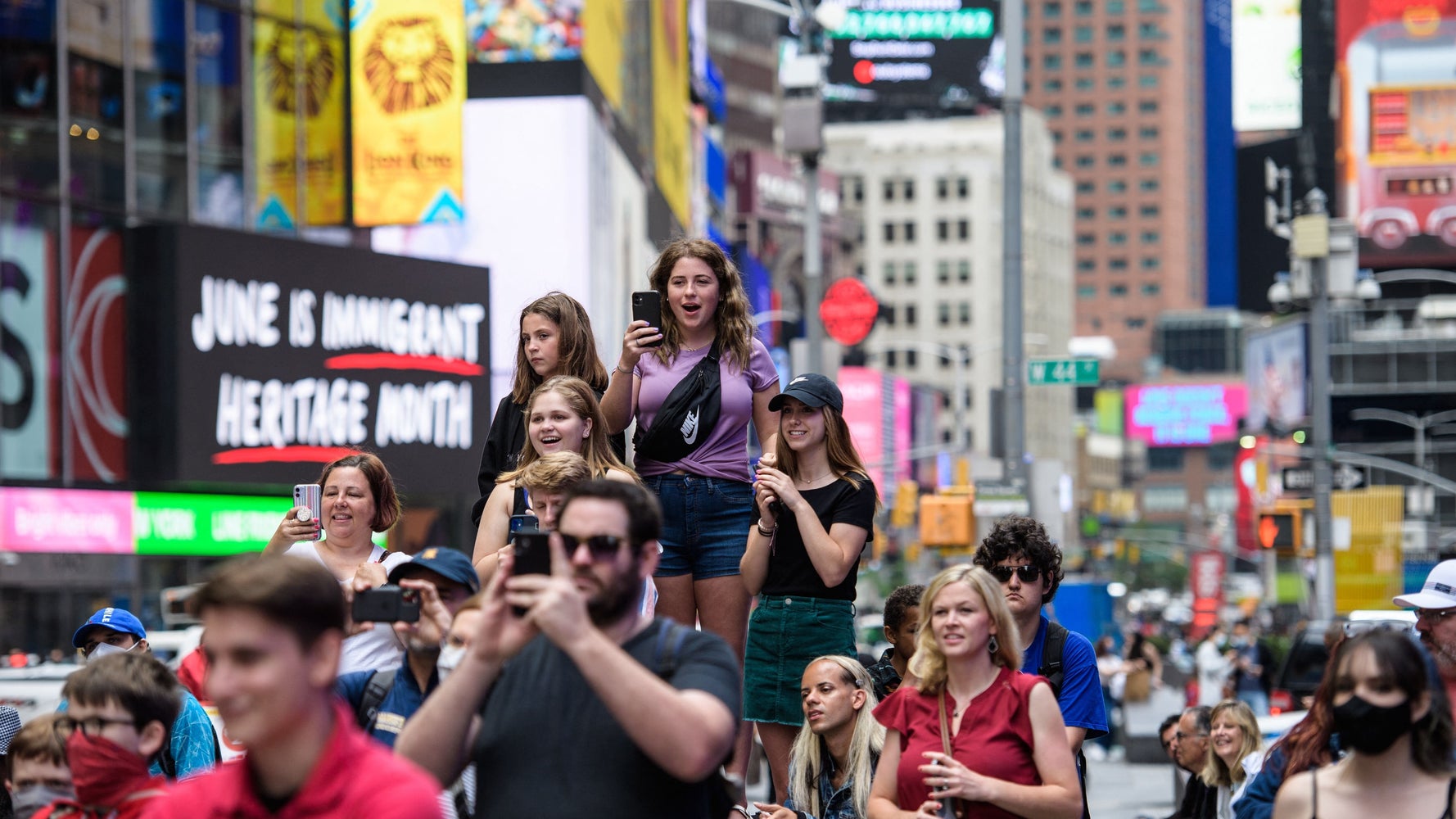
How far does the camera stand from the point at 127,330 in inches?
1068

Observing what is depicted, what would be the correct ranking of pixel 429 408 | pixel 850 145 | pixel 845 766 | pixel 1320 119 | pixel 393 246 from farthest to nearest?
pixel 850 145
pixel 1320 119
pixel 393 246
pixel 429 408
pixel 845 766

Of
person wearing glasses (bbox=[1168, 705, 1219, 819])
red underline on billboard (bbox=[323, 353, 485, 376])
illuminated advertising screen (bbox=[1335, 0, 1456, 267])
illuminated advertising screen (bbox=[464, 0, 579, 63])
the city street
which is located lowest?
the city street

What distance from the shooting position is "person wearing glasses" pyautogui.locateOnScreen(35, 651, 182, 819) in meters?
4.81

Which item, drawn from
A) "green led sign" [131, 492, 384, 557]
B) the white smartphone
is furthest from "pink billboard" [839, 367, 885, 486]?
the white smartphone

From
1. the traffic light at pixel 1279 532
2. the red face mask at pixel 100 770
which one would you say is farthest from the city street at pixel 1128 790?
the red face mask at pixel 100 770

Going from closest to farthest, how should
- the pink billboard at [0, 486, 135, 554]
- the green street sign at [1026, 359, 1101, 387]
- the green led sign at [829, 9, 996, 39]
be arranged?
the green street sign at [1026, 359, 1101, 387] < the pink billboard at [0, 486, 135, 554] < the green led sign at [829, 9, 996, 39]

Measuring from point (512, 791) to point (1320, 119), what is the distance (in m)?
84.2

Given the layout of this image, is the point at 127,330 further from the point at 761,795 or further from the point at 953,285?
the point at 953,285

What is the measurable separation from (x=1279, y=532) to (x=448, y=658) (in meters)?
23.2

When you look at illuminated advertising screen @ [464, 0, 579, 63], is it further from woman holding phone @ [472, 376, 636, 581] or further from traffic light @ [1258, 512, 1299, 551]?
woman holding phone @ [472, 376, 636, 581]

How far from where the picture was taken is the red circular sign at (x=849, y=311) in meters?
26.4

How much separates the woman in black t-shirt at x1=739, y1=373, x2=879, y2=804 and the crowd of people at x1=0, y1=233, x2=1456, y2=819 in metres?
0.01

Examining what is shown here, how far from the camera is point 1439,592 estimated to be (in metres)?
6.92

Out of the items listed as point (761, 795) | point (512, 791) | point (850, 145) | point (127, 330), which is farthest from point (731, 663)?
point (850, 145)
